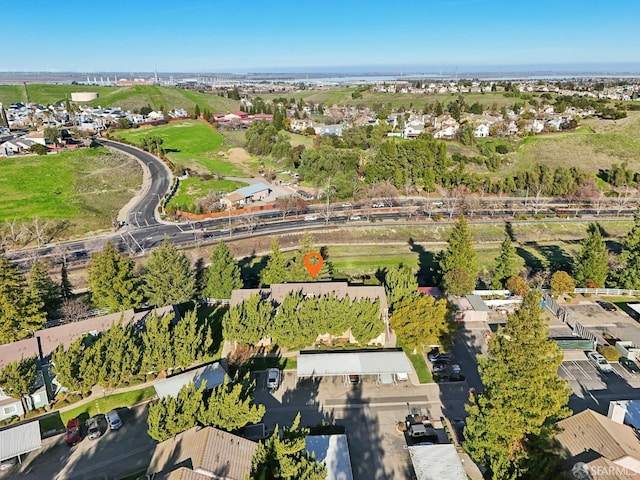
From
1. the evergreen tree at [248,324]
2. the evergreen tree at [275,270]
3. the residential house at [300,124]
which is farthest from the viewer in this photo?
the residential house at [300,124]

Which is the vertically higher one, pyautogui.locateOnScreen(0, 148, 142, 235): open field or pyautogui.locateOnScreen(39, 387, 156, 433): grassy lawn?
pyautogui.locateOnScreen(0, 148, 142, 235): open field

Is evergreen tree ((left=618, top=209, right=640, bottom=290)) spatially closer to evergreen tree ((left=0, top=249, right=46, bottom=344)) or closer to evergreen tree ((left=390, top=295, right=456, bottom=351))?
evergreen tree ((left=390, top=295, right=456, bottom=351))

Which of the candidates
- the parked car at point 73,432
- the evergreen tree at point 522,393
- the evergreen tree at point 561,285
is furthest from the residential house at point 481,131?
the parked car at point 73,432

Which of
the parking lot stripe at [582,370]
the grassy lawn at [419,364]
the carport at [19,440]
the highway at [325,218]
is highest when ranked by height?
the highway at [325,218]

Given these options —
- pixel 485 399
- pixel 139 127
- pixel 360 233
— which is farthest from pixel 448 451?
pixel 139 127

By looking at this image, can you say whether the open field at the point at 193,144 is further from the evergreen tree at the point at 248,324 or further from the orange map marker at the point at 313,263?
the evergreen tree at the point at 248,324

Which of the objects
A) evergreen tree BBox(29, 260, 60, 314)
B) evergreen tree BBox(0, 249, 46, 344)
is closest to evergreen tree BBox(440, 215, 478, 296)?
evergreen tree BBox(0, 249, 46, 344)
